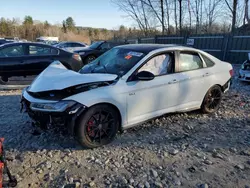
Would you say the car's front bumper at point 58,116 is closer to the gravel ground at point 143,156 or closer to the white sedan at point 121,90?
the white sedan at point 121,90

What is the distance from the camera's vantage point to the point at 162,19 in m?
24.5

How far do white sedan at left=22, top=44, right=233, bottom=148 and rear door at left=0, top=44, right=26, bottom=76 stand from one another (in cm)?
355

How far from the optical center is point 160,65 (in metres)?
4.19

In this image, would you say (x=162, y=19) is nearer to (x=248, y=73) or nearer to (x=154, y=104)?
(x=248, y=73)

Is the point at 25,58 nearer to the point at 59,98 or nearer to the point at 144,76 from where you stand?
the point at 59,98

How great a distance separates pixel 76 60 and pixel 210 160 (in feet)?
19.9

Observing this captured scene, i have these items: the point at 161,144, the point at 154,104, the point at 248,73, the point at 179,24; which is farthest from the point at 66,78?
the point at 179,24

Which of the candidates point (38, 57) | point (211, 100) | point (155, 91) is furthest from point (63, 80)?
point (38, 57)

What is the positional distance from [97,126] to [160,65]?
1.62 m

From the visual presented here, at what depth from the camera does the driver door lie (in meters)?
3.74

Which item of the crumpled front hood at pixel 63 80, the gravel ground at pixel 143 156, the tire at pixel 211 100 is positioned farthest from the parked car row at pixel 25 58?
the tire at pixel 211 100

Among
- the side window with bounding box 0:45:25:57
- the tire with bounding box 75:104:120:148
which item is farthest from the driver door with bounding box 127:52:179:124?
the side window with bounding box 0:45:25:57

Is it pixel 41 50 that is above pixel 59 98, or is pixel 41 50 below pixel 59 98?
above

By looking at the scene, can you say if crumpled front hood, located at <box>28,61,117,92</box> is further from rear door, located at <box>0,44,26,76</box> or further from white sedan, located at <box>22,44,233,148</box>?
rear door, located at <box>0,44,26,76</box>
